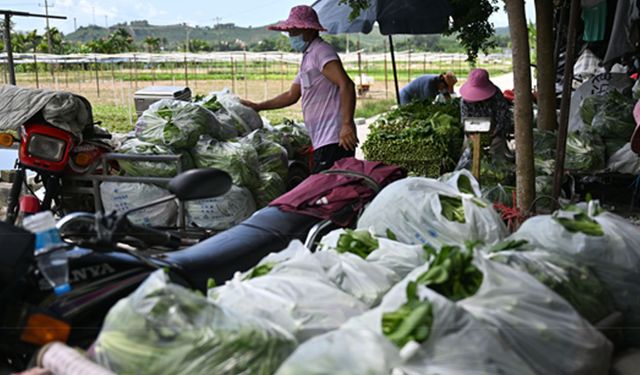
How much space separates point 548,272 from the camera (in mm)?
2684

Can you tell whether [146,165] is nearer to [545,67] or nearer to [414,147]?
[414,147]

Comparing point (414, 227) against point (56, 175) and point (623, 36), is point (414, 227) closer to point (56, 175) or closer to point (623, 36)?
point (56, 175)

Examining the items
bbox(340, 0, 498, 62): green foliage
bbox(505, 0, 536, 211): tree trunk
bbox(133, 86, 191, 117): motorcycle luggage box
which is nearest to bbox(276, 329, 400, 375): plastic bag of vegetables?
bbox(505, 0, 536, 211): tree trunk

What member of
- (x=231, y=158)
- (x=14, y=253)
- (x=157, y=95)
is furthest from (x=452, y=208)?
(x=157, y=95)

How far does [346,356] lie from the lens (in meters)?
1.83

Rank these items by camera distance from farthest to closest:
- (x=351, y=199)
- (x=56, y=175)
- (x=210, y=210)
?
(x=210, y=210), (x=56, y=175), (x=351, y=199)

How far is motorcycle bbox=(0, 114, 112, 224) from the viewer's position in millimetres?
5355

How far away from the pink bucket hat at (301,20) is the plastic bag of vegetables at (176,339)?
13.6 ft

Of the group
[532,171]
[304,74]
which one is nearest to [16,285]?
[532,171]

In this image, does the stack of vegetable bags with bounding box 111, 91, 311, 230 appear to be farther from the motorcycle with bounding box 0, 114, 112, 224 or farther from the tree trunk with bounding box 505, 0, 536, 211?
the tree trunk with bounding box 505, 0, 536, 211

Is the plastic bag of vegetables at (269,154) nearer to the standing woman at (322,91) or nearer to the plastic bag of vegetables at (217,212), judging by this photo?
the standing woman at (322,91)

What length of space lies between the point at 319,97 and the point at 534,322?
4007 mm

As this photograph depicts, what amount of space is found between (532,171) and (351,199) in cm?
120

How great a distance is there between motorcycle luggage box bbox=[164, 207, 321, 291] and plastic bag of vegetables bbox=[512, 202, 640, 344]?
1.28 metres
